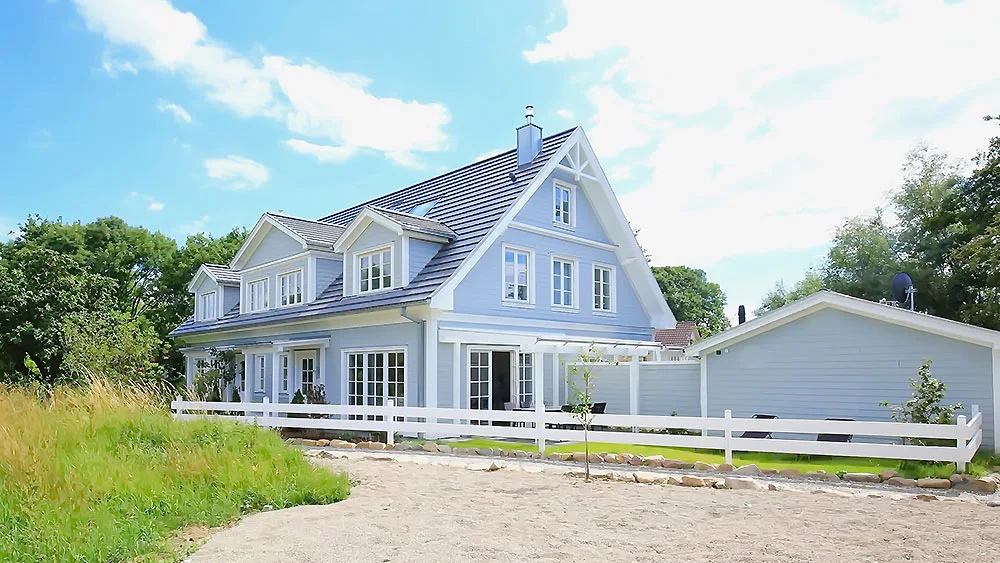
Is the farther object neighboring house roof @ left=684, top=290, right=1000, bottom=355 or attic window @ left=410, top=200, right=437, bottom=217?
attic window @ left=410, top=200, right=437, bottom=217

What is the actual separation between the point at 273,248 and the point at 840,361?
15828mm

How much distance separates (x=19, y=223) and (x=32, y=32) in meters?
28.7

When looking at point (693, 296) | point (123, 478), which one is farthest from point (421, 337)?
point (693, 296)

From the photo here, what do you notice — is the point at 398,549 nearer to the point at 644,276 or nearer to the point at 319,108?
the point at 319,108

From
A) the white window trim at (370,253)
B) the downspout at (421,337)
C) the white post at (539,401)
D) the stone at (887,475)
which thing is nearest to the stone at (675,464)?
the white post at (539,401)

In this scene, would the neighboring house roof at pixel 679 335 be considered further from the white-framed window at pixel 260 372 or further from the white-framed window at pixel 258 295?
the white-framed window at pixel 260 372

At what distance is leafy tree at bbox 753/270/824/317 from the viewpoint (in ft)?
175

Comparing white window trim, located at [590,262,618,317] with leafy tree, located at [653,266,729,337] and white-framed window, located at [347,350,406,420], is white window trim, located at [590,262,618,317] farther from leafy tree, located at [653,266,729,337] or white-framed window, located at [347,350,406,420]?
leafy tree, located at [653,266,729,337]

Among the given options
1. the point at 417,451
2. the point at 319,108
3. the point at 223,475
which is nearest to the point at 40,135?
the point at 319,108

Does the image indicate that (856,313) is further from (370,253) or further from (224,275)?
(224,275)

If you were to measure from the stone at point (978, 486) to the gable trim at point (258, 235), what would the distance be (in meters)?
16.2

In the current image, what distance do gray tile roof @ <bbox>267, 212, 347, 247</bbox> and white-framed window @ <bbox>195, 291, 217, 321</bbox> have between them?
623 centimetres

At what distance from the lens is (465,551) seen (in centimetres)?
648

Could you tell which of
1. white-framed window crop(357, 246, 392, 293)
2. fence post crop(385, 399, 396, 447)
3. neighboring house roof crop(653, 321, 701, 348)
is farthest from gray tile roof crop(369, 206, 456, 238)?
neighboring house roof crop(653, 321, 701, 348)
